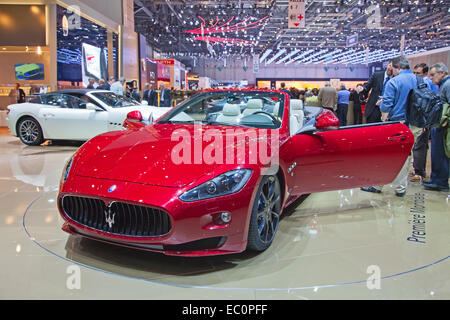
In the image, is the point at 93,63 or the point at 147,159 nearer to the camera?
the point at 147,159

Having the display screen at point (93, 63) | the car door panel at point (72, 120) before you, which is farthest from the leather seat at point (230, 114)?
the display screen at point (93, 63)

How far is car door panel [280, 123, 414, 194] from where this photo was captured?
317 centimetres

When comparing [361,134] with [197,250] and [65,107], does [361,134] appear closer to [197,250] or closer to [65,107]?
[197,250]

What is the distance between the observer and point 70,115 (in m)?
7.62

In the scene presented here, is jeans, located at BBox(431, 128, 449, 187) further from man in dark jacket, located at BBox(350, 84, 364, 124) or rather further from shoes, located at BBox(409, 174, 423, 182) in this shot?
man in dark jacket, located at BBox(350, 84, 364, 124)

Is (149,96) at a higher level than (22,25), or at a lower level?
lower

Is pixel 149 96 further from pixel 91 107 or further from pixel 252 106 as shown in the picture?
pixel 252 106

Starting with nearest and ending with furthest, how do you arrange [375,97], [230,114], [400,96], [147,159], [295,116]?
1. [147,159]
2. [230,114]
3. [295,116]
4. [400,96]
5. [375,97]

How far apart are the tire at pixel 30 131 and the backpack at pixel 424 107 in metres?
7.16

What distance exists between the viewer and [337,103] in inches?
424

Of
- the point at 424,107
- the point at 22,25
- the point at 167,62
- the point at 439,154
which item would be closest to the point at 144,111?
the point at 424,107

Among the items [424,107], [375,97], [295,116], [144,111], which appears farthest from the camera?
[144,111]

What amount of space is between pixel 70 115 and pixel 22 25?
22.4ft
